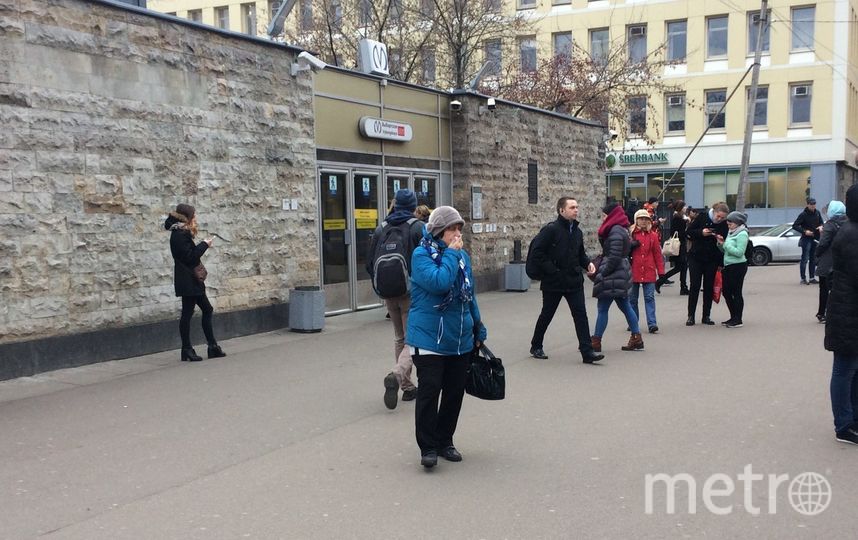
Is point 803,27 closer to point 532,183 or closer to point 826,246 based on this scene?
point 532,183

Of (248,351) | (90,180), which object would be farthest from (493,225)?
(90,180)

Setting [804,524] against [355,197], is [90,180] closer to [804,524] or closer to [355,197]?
[355,197]

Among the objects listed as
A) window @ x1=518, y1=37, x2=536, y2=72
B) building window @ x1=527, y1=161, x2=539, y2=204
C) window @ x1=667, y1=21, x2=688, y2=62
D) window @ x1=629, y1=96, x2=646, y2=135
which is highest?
window @ x1=667, y1=21, x2=688, y2=62

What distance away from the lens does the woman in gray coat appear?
377 inches

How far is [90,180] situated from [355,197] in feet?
17.5

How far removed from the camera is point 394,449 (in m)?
5.82

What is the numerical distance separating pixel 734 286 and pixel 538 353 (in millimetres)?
3849

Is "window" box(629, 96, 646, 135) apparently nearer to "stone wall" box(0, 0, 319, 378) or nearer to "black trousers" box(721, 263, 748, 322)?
"black trousers" box(721, 263, 748, 322)

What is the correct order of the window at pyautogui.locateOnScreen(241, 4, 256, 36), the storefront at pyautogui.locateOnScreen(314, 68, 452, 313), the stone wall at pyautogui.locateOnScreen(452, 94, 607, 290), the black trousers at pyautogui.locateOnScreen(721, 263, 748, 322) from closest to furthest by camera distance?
the black trousers at pyautogui.locateOnScreen(721, 263, 748, 322)
the storefront at pyautogui.locateOnScreen(314, 68, 452, 313)
the stone wall at pyautogui.locateOnScreen(452, 94, 607, 290)
the window at pyautogui.locateOnScreen(241, 4, 256, 36)

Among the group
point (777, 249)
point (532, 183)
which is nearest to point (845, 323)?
point (532, 183)

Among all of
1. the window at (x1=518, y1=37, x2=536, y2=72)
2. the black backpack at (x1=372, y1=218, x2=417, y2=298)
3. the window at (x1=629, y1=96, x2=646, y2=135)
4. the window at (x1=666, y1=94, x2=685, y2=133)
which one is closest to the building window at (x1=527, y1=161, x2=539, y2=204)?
the window at (x1=518, y1=37, x2=536, y2=72)

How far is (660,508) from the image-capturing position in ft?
15.0

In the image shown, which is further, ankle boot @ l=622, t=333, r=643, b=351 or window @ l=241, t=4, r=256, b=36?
window @ l=241, t=4, r=256, b=36

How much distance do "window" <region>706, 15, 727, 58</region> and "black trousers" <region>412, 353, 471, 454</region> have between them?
1501 inches
